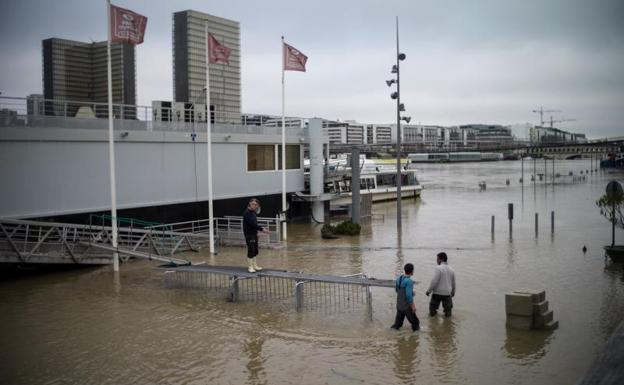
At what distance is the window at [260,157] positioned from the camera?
32.2m

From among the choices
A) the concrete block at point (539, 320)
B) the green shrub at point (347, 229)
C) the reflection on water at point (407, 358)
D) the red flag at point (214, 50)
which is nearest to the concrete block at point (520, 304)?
the concrete block at point (539, 320)

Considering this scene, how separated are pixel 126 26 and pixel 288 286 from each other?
974 centimetres

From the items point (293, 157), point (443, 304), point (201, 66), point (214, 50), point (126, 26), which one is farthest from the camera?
point (201, 66)

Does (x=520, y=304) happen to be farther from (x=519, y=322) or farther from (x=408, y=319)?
(x=408, y=319)

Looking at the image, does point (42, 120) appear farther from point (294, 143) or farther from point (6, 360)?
point (294, 143)

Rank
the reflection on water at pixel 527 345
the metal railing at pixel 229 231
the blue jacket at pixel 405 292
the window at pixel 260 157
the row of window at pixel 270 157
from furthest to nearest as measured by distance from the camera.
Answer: the row of window at pixel 270 157 → the window at pixel 260 157 → the metal railing at pixel 229 231 → the blue jacket at pixel 405 292 → the reflection on water at pixel 527 345

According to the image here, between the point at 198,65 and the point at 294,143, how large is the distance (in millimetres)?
8140

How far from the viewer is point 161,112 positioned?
95.3ft

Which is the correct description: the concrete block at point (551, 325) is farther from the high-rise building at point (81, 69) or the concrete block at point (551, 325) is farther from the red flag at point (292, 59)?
the high-rise building at point (81, 69)

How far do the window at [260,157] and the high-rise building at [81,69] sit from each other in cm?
636

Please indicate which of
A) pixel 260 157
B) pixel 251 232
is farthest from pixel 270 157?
pixel 251 232

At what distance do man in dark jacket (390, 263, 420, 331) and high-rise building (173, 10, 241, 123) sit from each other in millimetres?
20678

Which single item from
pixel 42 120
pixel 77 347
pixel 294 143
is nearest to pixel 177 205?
pixel 42 120

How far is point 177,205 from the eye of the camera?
28.0 metres
